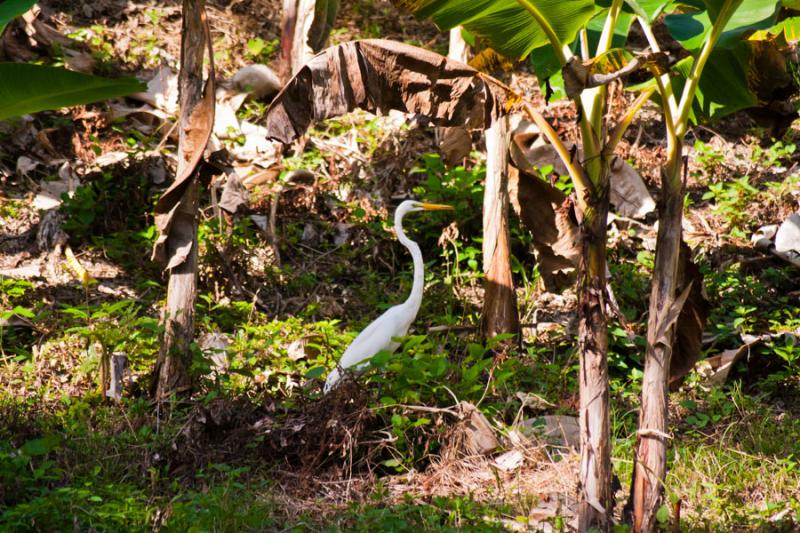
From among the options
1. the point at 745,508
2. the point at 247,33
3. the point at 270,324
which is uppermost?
the point at 247,33

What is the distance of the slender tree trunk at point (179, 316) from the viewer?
5801mm

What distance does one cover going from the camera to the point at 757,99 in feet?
15.9

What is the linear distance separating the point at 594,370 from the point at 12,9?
11.2 feet

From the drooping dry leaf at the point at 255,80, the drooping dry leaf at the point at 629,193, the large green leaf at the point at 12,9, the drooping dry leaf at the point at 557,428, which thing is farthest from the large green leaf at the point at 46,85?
the drooping dry leaf at the point at 255,80

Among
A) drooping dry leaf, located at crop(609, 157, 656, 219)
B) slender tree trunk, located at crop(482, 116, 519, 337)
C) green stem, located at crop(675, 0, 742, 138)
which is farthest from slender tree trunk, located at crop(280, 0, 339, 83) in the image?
green stem, located at crop(675, 0, 742, 138)

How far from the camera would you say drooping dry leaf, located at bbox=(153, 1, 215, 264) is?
5562 millimetres

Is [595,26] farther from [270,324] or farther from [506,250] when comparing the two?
[270,324]

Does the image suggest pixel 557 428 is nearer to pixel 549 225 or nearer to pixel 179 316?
pixel 549 225

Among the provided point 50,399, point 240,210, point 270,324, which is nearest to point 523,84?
point 240,210

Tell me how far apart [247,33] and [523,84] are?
11.9 feet

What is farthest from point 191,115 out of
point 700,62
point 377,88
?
point 700,62

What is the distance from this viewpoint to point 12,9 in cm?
458

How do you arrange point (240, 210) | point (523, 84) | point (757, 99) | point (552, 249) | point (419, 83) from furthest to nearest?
point (523, 84)
point (240, 210)
point (552, 249)
point (757, 99)
point (419, 83)

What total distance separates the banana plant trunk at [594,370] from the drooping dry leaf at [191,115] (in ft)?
8.92
